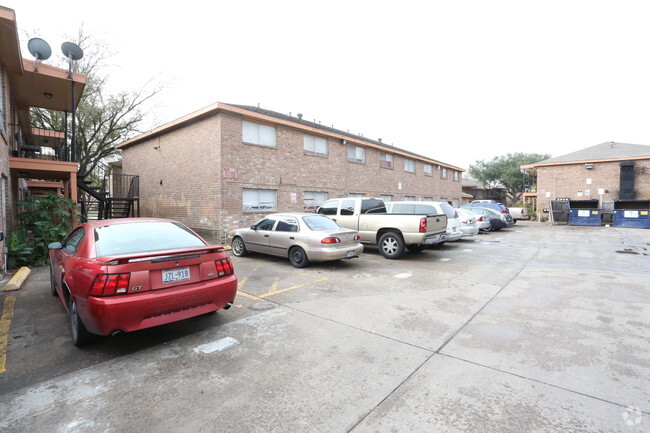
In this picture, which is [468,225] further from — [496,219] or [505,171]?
[505,171]

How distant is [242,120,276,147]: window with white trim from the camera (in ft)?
42.7

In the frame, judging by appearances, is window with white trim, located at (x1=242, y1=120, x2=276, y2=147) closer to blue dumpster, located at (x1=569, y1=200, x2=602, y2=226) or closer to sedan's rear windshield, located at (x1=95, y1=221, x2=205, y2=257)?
sedan's rear windshield, located at (x1=95, y1=221, x2=205, y2=257)

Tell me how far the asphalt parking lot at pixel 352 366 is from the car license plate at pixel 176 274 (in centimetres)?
78

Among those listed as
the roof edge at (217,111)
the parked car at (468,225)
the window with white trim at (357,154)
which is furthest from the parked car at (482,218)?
the roof edge at (217,111)

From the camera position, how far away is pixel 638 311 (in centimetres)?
479

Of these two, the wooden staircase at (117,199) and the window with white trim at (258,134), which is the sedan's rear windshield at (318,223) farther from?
the wooden staircase at (117,199)

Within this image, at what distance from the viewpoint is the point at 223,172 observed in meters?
12.0

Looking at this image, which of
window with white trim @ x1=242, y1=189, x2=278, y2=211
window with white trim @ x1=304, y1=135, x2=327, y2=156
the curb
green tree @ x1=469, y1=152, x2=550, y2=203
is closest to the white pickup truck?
window with white trim @ x1=242, y1=189, x2=278, y2=211

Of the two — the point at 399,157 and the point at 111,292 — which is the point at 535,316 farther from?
the point at 399,157

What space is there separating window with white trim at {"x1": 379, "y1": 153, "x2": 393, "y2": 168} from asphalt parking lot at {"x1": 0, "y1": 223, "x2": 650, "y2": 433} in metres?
16.1

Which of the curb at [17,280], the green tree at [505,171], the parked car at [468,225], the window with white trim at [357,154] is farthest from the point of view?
the green tree at [505,171]

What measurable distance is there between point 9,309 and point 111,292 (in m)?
3.26

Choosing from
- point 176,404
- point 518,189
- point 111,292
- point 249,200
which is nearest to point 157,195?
point 249,200

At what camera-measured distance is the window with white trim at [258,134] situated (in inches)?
513
